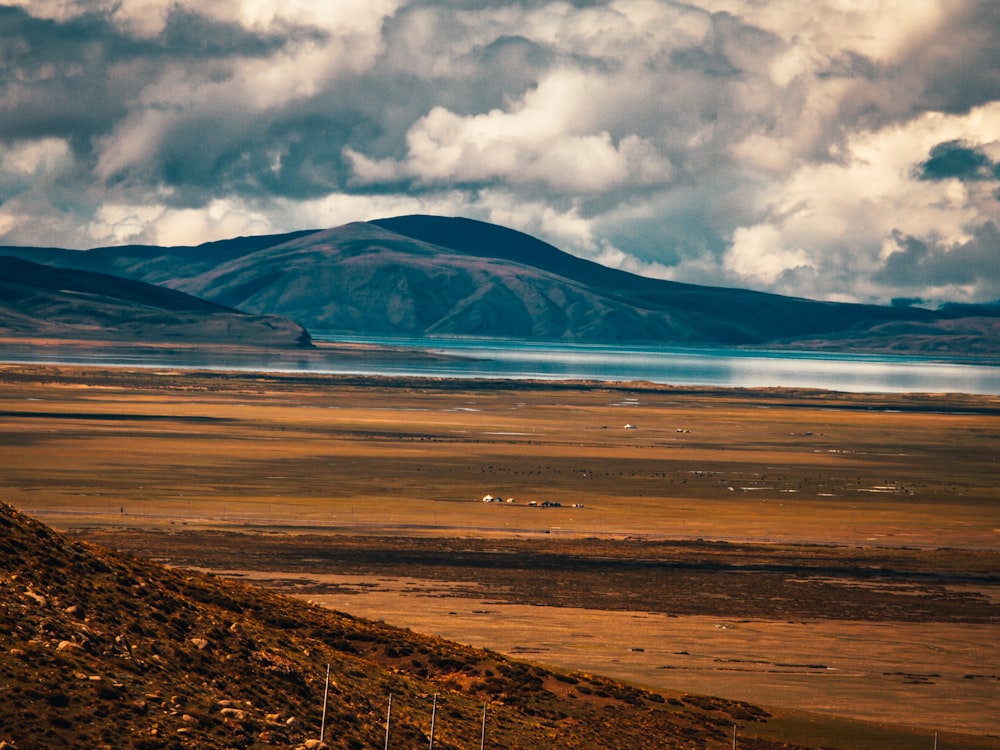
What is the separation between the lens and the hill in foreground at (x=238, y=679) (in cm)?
2222

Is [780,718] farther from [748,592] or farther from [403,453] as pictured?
[403,453]

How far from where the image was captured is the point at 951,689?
38.1 m

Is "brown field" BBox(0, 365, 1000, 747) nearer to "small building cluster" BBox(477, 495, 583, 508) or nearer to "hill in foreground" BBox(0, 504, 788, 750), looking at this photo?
"small building cluster" BBox(477, 495, 583, 508)

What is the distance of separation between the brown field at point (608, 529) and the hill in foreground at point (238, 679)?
391cm

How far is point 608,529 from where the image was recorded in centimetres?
6525

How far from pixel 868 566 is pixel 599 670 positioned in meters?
22.1

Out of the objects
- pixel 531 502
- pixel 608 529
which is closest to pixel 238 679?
pixel 608 529

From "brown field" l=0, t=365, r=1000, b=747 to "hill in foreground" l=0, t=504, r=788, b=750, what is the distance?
3.91 m

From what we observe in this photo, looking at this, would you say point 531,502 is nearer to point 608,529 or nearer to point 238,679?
point 608,529

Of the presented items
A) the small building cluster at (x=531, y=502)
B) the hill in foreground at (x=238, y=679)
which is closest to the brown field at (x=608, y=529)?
the small building cluster at (x=531, y=502)

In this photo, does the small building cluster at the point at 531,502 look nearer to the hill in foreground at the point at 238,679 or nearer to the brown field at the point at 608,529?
the brown field at the point at 608,529

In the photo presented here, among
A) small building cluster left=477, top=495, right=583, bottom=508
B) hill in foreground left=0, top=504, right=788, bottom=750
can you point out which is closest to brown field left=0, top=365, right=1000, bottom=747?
small building cluster left=477, top=495, right=583, bottom=508

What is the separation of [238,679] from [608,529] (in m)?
39.3

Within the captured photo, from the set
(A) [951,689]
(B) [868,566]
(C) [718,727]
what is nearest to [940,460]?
(B) [868,566]
